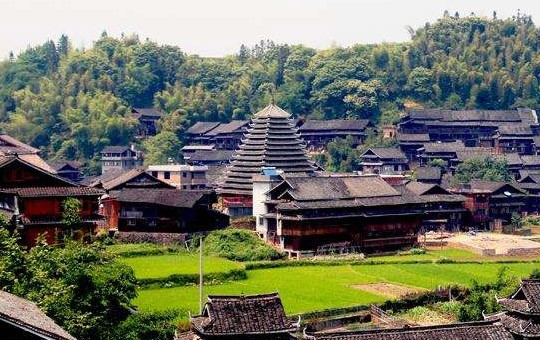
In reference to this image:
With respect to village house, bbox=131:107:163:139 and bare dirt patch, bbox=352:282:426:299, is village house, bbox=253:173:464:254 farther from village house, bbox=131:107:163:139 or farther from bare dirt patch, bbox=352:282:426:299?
village house, bbox=131:107:163:139

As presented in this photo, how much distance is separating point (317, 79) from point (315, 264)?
54.2m

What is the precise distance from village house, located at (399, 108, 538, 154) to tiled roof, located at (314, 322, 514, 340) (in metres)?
65.2

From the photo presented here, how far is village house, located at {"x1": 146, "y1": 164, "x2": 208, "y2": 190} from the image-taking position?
232ft

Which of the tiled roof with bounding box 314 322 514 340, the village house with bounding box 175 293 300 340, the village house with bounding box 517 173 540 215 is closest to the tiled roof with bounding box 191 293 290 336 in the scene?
the village house with bounding box 175 293 300 340

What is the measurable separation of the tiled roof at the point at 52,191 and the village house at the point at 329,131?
162 feet

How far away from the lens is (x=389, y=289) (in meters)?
40.6

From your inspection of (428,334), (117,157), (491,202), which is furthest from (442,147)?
(428,334)

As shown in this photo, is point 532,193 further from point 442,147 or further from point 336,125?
point 336,125

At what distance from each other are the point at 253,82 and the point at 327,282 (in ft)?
223

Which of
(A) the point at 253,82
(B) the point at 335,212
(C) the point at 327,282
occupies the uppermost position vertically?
(A) the point at 253,82

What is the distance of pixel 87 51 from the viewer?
109625 millimetres

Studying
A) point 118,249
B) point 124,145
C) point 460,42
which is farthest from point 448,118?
point 118,249

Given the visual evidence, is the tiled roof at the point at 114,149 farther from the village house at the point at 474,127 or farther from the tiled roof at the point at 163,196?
the tiled roof at the point at 163,196

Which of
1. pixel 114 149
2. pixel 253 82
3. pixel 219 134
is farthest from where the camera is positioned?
pixel 253 82
